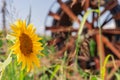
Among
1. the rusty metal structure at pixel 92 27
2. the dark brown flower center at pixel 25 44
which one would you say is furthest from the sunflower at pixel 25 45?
the rusty metal structure at pixel 92 27

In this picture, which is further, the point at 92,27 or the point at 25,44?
the point at 92,27

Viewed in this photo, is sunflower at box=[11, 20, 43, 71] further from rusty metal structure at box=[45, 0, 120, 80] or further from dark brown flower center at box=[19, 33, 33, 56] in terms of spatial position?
rusty metal structure at box=[45, 0, 120, 80]

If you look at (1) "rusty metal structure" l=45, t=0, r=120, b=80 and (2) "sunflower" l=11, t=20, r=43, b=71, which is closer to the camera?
(2) "sunflower" l=11, t=20, r=43, b=71

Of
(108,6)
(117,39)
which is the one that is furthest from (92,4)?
(117,39)

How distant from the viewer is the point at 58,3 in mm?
10219

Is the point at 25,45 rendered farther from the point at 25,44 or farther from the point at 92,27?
the point at 92,27

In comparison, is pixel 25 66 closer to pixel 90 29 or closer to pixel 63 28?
pixel 90 29

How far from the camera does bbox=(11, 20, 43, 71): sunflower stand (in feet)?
3.89

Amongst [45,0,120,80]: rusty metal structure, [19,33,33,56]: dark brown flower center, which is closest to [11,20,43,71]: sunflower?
[19,33,33,56]: dark brown flower center

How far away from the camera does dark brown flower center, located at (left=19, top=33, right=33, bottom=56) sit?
1.23 metres

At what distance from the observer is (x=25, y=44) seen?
1.25 metres

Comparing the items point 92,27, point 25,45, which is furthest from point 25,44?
point 92,27

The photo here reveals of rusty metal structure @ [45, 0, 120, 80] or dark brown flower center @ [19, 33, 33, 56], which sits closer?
dark brown flower center @ [19, 33, 33, 56]

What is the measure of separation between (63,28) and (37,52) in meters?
8.33
